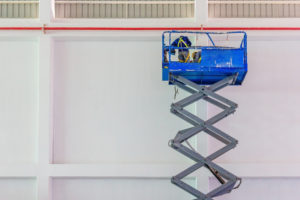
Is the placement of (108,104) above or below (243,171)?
above

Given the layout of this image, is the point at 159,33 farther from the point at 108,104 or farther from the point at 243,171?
the point at 243,171

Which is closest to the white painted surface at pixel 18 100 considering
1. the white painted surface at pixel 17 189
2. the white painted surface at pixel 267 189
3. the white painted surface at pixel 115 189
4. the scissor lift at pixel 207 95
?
the white painted surface at pixel 17 189

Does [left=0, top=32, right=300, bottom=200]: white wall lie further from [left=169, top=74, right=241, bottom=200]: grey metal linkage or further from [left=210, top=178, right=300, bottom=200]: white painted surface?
[left=169, top=74, right=241, bottom=200]: grey metal linkage

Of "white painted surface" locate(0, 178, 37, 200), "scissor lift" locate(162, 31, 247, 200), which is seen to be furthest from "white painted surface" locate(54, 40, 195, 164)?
"scissor lift" locate(162, 31, 247, 200)

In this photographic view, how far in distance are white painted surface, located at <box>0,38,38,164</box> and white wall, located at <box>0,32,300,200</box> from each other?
0.10 feet

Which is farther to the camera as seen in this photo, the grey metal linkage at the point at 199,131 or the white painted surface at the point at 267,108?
the white painted surface at the point at 267,108

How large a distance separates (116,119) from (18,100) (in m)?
2.95

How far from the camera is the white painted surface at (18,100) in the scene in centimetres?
1321

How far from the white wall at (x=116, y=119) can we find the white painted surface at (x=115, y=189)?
3cm

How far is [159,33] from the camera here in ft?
43.4

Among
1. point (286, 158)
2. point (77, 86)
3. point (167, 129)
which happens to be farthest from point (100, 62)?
point (286, 158)

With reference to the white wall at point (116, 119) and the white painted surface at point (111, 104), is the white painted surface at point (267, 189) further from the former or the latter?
the white painted surface at point (111, 104)

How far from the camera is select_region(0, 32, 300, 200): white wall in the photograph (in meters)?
13.0

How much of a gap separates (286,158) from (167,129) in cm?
356
